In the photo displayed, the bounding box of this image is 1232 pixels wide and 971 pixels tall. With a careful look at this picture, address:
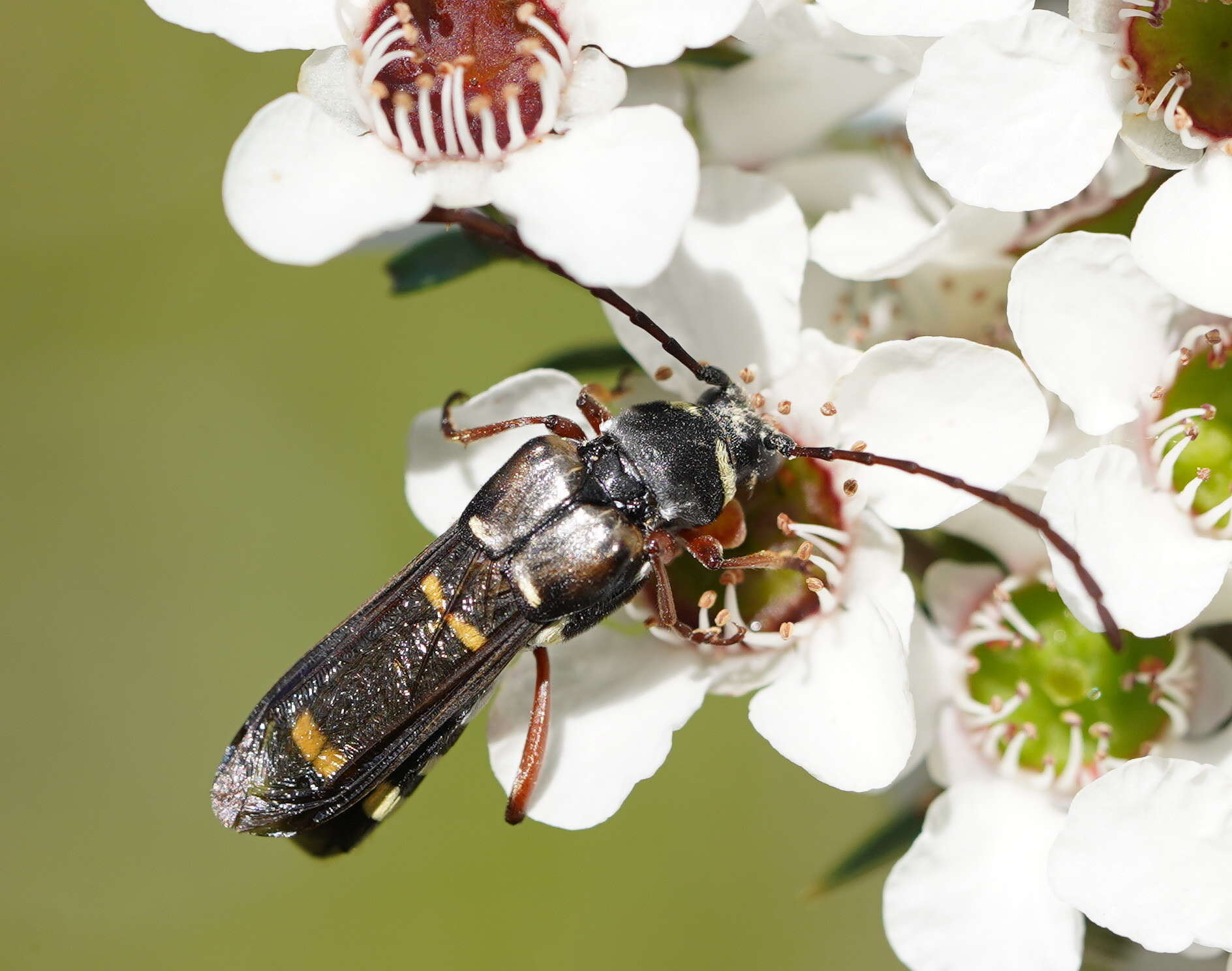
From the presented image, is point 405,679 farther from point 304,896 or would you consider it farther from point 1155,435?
point 304,896

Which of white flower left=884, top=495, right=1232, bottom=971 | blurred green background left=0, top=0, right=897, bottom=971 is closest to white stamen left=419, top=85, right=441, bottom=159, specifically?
white flower left=884, top=495, right=1232, bottom=971

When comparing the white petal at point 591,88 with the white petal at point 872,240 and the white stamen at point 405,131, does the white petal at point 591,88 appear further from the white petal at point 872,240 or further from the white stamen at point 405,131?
the white petal at point 872,240

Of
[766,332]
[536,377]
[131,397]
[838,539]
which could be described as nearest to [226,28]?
[536,377]

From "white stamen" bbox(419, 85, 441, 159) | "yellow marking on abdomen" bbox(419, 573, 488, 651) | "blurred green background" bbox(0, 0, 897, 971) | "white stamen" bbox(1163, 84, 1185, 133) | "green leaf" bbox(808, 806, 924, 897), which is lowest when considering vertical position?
"blurred green background" bbox(0, 0, 897, 971)

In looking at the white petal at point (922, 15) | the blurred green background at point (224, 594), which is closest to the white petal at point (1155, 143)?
the white petal at point (922, 15)

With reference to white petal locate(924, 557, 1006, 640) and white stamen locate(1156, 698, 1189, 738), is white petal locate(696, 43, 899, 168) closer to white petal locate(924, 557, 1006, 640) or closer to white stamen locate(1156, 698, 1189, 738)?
white petal locate(924, 557, 1006, 640)

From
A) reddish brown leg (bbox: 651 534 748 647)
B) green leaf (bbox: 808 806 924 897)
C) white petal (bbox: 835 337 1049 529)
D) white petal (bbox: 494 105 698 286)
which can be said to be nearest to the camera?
white petal (bbox: 494 105 698 286)
